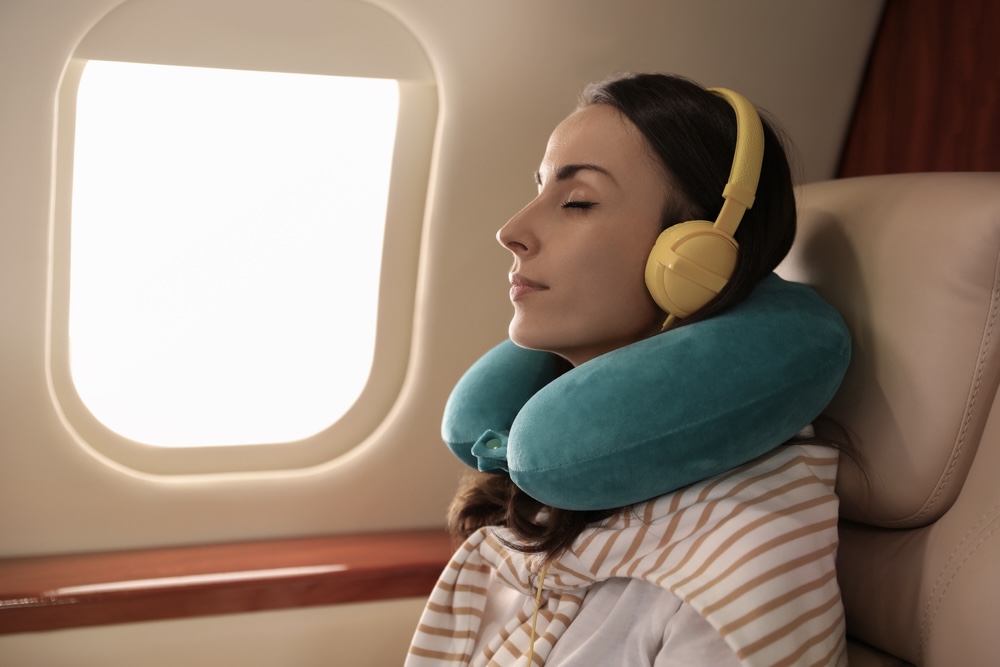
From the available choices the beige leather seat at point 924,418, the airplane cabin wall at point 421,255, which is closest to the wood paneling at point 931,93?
the airplane cabin wall at point 421,255

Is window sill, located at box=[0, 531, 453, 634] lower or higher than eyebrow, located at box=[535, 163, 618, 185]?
lower

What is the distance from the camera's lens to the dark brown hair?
121 cm

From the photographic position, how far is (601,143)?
1269mm

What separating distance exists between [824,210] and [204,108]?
1203 mm

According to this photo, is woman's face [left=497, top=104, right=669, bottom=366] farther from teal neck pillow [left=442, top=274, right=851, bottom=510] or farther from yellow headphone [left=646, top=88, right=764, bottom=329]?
teal neck pillow [left=442, top=274, right=851, bottom=510]

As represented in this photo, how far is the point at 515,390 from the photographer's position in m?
1.49

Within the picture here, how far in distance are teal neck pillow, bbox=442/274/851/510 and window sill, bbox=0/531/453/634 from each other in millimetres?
857

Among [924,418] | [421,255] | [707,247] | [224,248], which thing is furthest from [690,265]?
[224,248]

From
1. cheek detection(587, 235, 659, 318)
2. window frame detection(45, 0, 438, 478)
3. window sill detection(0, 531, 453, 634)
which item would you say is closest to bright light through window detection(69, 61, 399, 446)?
window frame detection(45, 0, 438, 478)

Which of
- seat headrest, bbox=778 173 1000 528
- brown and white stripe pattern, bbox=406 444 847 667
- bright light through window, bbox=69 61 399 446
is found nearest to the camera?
brown and white stripe pattern, bbox=406 444 847 667

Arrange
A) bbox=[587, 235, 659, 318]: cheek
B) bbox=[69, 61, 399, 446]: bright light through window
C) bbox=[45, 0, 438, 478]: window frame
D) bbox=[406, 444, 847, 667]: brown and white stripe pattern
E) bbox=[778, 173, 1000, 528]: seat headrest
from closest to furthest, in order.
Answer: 1. bbox=[406, 444, 847, 667]: brown and white stripe pattern
2. bbox=[778, 173, 1000, 528]: seat headrest
3. bbox=[587, 235, 659, 318]: cheek
4. bbox=[45, 0, 438, 478]: window frame
5. bbox=[69, 61, 399, 446]: bright light through window

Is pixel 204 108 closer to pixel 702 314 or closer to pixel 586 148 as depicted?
pixel 586 148

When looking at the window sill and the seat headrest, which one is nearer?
the seat headrest

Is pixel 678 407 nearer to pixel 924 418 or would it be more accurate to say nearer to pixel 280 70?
pixel 924 418
